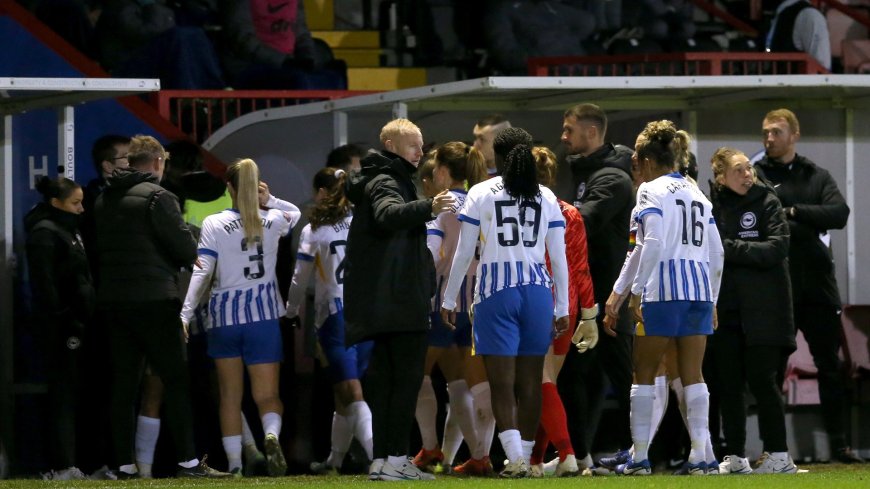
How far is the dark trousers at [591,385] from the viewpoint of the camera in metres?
10.5

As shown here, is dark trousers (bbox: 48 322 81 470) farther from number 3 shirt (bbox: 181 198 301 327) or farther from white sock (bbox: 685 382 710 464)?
white sock (bbox: 685 382 710 464)

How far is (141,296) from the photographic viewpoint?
401 inches

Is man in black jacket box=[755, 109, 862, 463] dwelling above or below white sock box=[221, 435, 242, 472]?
above

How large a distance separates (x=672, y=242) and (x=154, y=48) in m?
5.78

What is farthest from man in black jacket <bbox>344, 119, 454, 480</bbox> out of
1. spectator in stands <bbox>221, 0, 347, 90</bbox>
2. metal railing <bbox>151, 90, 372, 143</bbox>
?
spectator in stands <bbox>221, 0, 347, 90</bbox>

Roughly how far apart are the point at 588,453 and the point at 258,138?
3.39 meters

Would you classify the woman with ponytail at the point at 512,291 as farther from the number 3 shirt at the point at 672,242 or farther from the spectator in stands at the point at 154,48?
the spectator in stands at the point at 154,48

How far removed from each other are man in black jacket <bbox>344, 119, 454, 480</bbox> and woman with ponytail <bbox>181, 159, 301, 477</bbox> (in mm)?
1187

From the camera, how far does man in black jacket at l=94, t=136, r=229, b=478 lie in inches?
400

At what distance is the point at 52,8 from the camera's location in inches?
551

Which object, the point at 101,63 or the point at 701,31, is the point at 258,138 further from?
the point at 701,31

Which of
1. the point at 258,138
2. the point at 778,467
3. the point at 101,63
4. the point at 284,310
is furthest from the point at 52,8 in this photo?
the point at 778,467

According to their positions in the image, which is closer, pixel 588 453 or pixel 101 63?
pixel 588 453

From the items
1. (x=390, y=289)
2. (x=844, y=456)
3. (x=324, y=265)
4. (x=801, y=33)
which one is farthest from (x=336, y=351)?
(x=801, y=33)
